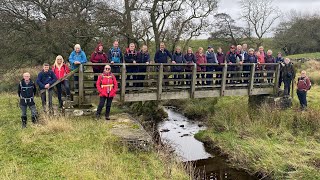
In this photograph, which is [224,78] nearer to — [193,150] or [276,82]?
[276,82]

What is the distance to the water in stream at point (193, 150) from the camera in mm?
8765

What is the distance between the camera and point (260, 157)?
29.5 ft

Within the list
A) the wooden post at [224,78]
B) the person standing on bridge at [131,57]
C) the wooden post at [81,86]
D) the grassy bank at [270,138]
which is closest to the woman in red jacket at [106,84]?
the wooden post at [81,86]

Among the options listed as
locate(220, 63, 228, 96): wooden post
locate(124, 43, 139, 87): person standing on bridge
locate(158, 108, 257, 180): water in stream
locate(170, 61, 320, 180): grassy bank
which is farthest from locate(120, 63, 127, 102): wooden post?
locate(220, 63, 228, 96): wooden post

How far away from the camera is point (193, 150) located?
423 inches

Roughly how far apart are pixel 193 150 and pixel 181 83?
2650mm

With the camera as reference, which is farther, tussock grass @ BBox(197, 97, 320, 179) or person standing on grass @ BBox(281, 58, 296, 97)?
person standing on grass @ BBox(281, 58, 296, 97)

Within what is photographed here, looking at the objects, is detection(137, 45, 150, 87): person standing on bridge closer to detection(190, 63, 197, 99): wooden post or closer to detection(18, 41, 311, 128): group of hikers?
detection(18, 41, 311, 128): group of hikers

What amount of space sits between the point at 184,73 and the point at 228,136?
2677 millimetres

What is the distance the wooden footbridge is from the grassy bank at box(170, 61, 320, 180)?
1.04 m

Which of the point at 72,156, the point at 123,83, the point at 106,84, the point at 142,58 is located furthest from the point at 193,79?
the point at 72,156

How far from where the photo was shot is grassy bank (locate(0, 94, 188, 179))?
6090 mm

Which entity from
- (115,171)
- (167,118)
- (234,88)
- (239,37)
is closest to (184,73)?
(234,88)

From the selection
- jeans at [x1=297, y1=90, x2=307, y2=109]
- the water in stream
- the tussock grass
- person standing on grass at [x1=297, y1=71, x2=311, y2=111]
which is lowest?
the water in stream
